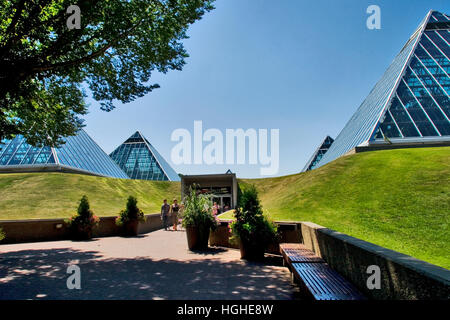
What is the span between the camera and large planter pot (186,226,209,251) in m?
8.53

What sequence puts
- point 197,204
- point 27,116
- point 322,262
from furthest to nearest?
point 27,116
point 197,204
point 322,262

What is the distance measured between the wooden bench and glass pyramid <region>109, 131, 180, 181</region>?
59.6m

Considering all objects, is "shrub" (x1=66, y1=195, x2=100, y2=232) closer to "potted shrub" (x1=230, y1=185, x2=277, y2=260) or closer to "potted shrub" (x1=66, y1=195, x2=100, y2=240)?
"potted shrub" (x1=66, y1=195, x2=100, y2=240)

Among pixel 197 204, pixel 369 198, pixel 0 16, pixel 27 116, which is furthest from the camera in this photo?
pixel 369 198

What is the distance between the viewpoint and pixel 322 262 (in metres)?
4.77

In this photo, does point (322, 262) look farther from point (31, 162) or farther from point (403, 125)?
point (31, 162)

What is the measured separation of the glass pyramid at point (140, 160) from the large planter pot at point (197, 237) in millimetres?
55182

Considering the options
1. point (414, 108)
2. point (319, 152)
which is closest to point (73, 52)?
point (414, 108)

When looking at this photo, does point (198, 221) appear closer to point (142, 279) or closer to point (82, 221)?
point (142, 279)

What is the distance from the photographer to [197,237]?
861 centimetres

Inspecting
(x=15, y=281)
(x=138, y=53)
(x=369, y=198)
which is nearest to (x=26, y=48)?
(x=138, y=53)

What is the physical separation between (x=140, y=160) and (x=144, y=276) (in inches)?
2595

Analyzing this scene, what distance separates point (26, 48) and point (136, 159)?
205ft

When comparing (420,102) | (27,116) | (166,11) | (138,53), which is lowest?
(27,116)
